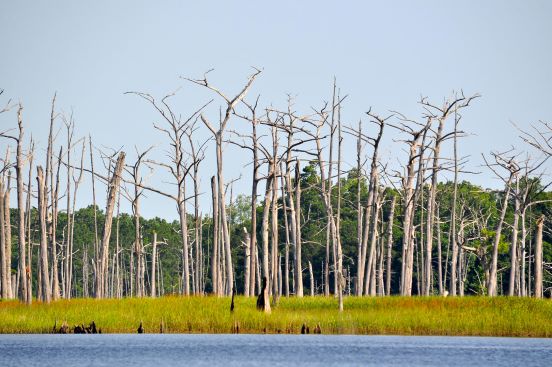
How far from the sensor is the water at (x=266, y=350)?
88.7ft

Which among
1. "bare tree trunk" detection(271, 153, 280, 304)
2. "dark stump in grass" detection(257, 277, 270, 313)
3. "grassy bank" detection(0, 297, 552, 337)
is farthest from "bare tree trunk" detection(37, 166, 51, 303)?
"dark stump in grass" detection(257, 277, 270, 313)

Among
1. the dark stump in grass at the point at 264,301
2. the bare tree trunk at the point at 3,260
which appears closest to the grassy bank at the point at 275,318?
the dark stump in grass at the point at 264,301

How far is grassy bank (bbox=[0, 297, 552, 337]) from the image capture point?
1350 inches

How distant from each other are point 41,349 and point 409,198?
76.8 ft

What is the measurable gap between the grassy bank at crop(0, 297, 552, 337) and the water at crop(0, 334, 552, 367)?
350 mm

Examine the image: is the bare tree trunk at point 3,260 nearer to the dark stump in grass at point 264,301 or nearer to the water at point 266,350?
the water at point 266,350

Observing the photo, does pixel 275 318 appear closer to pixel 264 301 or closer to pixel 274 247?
pixel 264 301

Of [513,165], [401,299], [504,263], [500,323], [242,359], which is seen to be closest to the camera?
[242,359]

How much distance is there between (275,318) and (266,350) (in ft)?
15.2

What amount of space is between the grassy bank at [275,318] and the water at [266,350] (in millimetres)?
350

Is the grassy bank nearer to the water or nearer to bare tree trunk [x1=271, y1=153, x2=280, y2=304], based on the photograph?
the water

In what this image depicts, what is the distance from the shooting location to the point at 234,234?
90500 millimetres

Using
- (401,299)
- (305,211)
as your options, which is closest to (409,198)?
(401,299)

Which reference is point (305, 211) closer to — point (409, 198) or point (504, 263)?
point (504, 263)
